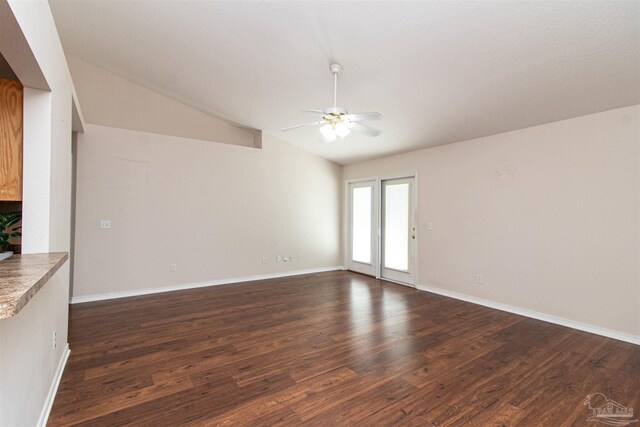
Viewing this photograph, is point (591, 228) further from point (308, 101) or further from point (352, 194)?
point (352, 194)

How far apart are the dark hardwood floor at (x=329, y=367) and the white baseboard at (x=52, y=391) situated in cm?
4

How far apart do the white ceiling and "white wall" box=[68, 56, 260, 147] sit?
0.92ft

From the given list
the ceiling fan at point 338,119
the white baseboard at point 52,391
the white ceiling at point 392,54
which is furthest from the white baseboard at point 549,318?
the white baseboard at point 52,391

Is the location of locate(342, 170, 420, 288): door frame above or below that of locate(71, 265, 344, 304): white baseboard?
above

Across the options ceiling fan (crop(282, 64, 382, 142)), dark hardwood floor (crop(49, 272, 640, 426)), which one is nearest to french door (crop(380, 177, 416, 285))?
dark hardwood floor (crop(49, 272, 640, 426))

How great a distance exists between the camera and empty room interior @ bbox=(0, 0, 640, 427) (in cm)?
192

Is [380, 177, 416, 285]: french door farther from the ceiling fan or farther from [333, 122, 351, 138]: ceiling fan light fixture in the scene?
[333, 122, 351, 138]: ceiling fan light fixture

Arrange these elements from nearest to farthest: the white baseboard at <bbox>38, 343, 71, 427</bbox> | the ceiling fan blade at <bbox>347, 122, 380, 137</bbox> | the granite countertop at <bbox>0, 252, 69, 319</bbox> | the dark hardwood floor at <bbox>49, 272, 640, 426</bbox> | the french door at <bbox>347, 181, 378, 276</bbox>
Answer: the granite countertop at <bbox>0, 252, 69, 319</bbox> → the white baseboard at <bbox>38, 343, 71, 427</bbox> → the dark hardwood floor at <bbox>49, 272, 640, 426</bbox> → the ceiling fan blade at <bbox>347, 122, 380, 137</bbox> → the french door at <bbox>347, 181, 378, 276</bbox>

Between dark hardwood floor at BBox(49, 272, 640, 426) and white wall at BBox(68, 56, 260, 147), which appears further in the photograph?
white wall at BBox(68, 56, 260, 147)

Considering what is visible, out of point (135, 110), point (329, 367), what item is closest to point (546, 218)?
point (329, 367)

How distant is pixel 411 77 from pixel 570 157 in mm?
2217

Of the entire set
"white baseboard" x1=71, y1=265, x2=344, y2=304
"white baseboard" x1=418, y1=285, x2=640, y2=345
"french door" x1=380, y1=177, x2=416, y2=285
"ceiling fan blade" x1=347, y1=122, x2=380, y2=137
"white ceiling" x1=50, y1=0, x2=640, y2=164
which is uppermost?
"white ceiling" x1=50, y1=0, x2=640, y2=164

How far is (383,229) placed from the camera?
19.7 ft

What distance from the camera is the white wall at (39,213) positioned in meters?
1.34
